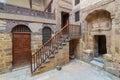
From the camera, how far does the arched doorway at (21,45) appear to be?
216 inches

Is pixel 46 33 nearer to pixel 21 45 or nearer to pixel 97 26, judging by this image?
pixel 21 45

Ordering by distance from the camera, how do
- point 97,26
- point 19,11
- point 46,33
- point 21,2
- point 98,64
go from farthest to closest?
point 21,2
point 46,33
point 97,26
point 98,64
point 19,11

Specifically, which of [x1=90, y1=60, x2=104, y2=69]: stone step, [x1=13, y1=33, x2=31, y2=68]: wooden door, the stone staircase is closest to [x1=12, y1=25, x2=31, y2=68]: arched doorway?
[x1=13, y1=33, x2=31, y2=68]: wooden door

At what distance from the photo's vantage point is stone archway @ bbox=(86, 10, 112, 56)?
5.46 metres

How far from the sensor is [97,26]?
6.14 meters

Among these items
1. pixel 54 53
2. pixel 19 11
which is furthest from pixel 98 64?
pixel 19 11

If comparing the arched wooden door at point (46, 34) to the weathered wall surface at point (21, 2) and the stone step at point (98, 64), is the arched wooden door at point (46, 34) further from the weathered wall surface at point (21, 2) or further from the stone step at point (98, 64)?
the stone step at point (98, 64)

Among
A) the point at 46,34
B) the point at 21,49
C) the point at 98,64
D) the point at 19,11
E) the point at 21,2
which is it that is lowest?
the point at 98,64

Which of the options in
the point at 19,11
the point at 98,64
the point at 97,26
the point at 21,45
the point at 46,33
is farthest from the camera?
the point at 46,33

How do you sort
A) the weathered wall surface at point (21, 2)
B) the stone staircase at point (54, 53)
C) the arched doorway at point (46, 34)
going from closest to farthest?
the stone staircase at point (54, 53), the arched doorway at point (46, 34), the weathered wall surface at point (21, 2)

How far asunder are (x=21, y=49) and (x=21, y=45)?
0.24m

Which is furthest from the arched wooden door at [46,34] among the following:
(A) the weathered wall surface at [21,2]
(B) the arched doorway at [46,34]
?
(A) the weathered wall surface at [21,2]

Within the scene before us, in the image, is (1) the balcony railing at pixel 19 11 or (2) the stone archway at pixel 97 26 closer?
(1) the balcony railing at pixel 19 11

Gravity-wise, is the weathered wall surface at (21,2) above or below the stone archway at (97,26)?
above
